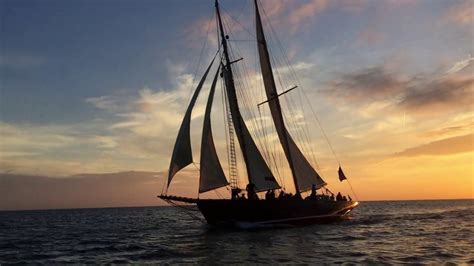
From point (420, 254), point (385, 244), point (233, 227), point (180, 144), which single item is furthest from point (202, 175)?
point (420, 254)

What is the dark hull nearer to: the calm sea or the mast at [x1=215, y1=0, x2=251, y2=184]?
the calm sea

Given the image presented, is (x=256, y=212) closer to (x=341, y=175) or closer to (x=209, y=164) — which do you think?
(x=209, y=164)

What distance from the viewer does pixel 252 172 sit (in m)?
41.8

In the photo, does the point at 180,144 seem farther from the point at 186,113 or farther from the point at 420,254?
the point at 420,254

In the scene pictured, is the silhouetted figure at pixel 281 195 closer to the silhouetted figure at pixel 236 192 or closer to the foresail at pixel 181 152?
the silhouetted figure at pixel 236 192

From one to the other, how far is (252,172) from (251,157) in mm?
1349

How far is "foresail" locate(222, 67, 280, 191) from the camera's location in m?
41.8

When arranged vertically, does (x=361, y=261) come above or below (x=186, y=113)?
below

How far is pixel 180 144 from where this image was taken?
122ft

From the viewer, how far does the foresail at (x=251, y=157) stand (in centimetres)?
4178

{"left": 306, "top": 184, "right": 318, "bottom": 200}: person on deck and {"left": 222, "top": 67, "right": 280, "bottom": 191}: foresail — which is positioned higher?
{"left": 222, "top": 67, "right": 280, "bottom": 191}: foresail

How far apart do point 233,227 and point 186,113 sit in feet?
36.0

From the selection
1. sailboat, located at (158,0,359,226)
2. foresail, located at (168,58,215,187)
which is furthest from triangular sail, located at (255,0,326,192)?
foresail, located at (168,58,215,187)

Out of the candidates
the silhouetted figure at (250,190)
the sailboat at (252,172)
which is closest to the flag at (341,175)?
the sailboat at (252,172)
